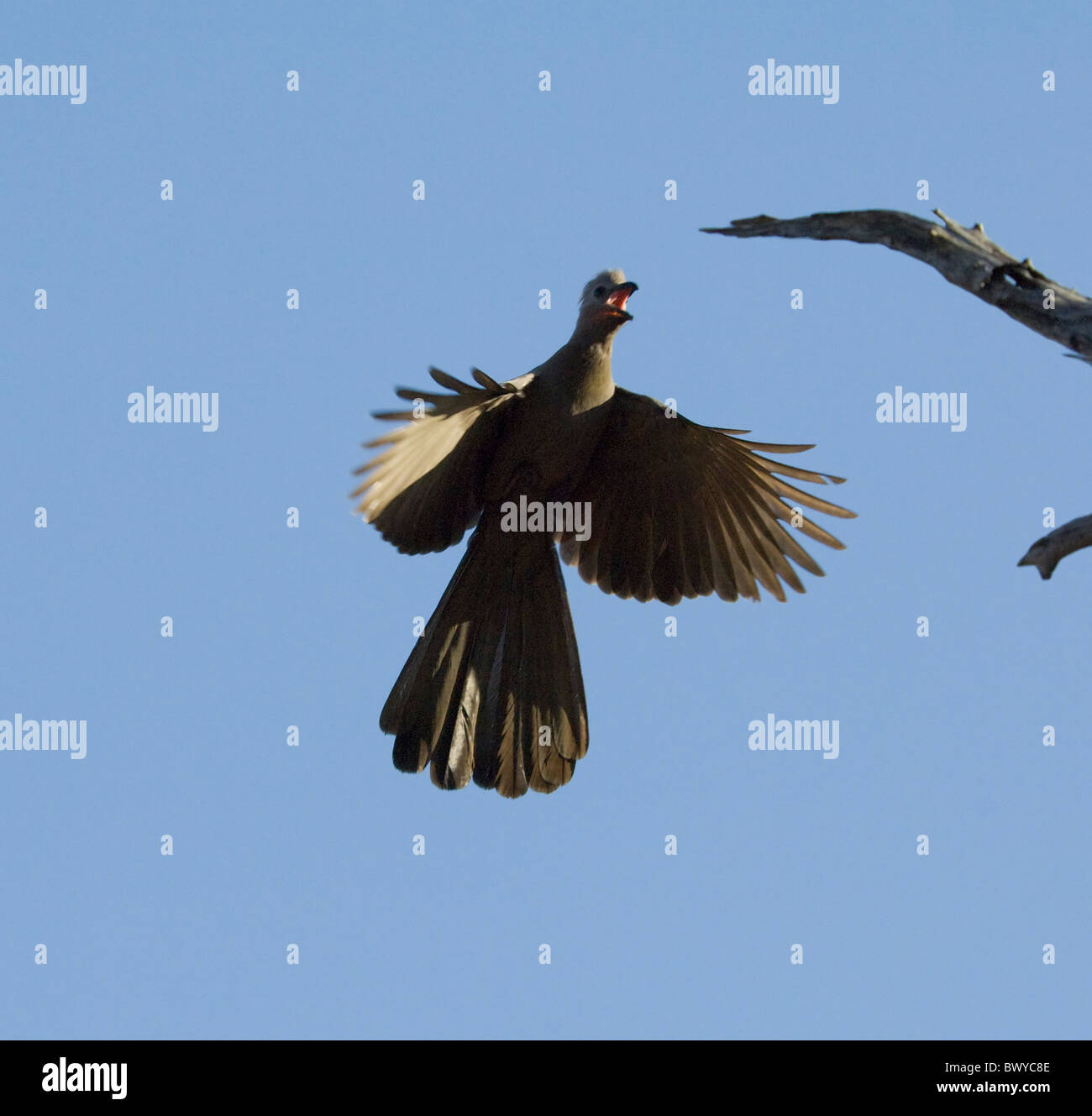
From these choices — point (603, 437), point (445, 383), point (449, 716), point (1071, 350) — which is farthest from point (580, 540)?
point (1071, 350)

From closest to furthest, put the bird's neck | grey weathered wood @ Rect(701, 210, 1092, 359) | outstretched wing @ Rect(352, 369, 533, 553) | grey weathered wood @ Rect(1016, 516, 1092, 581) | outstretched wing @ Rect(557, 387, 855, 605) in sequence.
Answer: grey weathered wood @ Rect(1016, 516, 1092, 581) → grey weathered wood @ Rect(701, 210, 1092, 359) → outstretched wing @ Rect(352, 369, 533, 553) → the bird's neck → outstretched wing @ Rect(557, 387, 855, 605)

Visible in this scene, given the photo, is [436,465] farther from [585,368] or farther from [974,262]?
[974,262]

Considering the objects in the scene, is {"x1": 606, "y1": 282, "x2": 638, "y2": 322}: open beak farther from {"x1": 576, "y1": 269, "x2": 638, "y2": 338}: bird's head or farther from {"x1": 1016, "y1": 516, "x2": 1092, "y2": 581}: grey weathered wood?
{"x1": 1016, "y1": 516, "x2": 1092, "y2": 581}: grey weathered wood

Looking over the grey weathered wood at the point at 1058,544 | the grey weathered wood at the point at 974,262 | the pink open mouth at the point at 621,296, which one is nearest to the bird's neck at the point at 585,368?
the pink open mouth at the point at 621,296

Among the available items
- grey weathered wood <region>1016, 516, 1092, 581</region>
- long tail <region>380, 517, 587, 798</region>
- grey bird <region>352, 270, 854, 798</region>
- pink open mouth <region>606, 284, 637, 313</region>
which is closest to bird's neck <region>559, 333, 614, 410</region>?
grey bird <region>352, 270, 854, 798</region>

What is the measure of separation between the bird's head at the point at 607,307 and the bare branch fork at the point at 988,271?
1.48m

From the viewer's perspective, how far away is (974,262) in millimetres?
4723

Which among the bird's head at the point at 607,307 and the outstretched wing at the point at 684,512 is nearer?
the bird's head at the point at 607,307

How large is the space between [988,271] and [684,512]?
2579mm

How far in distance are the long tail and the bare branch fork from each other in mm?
2344

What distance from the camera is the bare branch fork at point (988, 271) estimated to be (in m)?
4.45

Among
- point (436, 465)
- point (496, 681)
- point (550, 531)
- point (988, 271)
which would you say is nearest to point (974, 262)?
point (988, 271)

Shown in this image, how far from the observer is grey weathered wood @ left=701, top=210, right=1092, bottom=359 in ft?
15.1

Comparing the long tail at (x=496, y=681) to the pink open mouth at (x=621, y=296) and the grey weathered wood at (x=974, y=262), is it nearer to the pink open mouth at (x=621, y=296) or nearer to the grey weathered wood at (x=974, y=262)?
the pink open mouth at (x=621, y=296)
